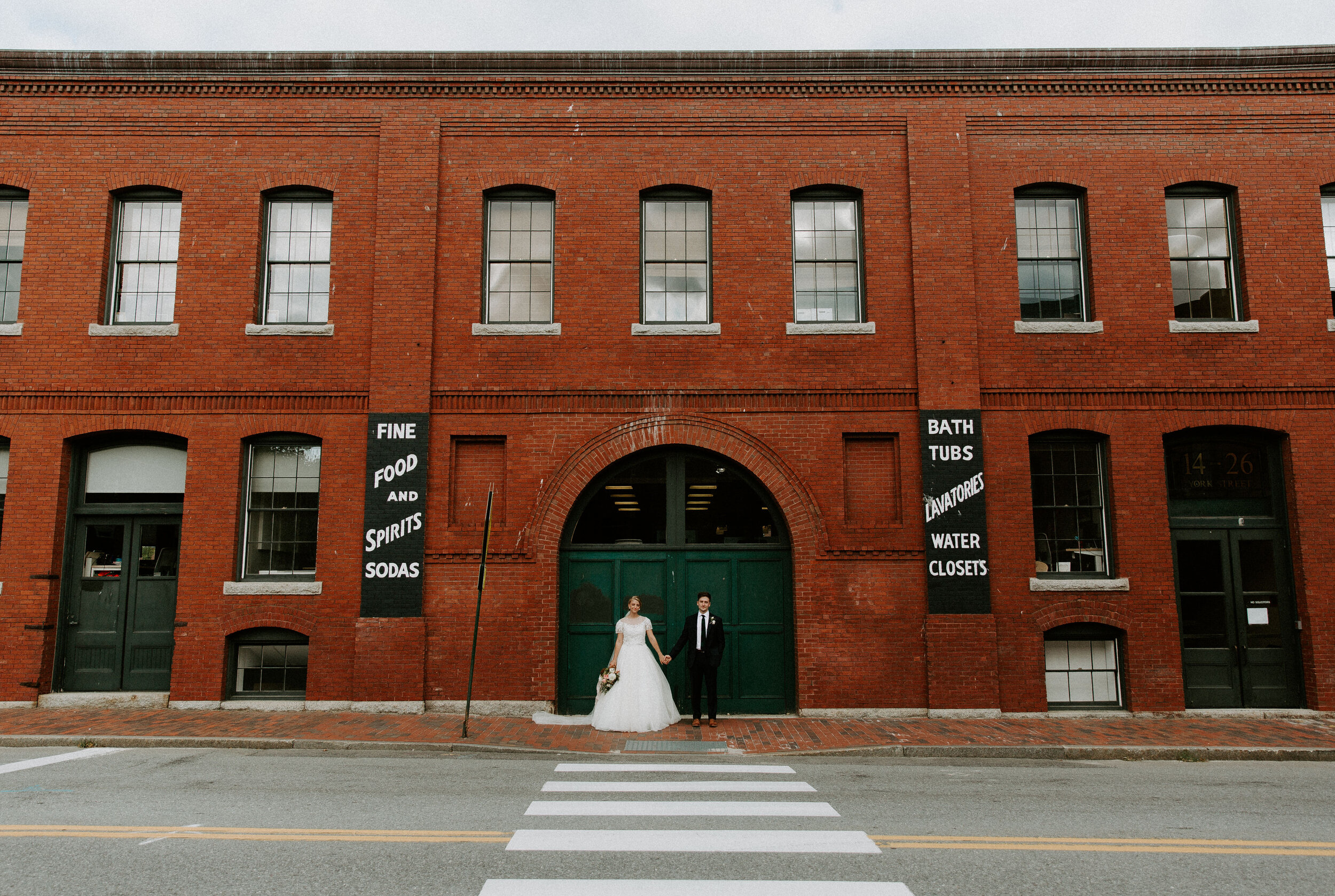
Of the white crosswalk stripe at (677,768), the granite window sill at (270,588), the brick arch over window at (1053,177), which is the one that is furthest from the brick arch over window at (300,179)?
the brick arch over window at (1053,177)

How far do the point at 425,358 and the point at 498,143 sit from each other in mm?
3519

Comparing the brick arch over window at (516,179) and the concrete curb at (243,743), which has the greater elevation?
the brick arch over window at (516,179)

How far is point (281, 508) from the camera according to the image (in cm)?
1259

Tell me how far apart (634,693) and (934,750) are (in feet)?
12.3

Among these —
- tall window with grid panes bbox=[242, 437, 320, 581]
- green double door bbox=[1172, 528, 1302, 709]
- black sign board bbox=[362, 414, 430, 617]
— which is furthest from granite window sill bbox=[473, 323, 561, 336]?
green double door bbox=[1172, 528, 1302, 709]

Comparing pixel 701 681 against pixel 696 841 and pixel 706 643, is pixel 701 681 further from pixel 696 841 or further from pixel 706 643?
pixel 696 841

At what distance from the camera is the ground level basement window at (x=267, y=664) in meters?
12.3

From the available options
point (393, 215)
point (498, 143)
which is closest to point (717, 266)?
point (498, 143)

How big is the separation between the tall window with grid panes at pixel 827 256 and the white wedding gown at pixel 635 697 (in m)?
5.24

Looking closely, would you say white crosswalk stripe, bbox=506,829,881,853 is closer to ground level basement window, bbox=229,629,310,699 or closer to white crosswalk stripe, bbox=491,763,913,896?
white crosswalk stripe, bbox=491,763,913,896

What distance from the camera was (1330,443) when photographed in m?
12.4

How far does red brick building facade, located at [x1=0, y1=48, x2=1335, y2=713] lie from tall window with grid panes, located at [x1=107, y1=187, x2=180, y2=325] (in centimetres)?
8

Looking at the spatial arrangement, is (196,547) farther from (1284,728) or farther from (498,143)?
(1284,728)

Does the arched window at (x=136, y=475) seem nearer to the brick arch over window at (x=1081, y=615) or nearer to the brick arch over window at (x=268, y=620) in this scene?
the brick arch over window at (x=268, y=620)
